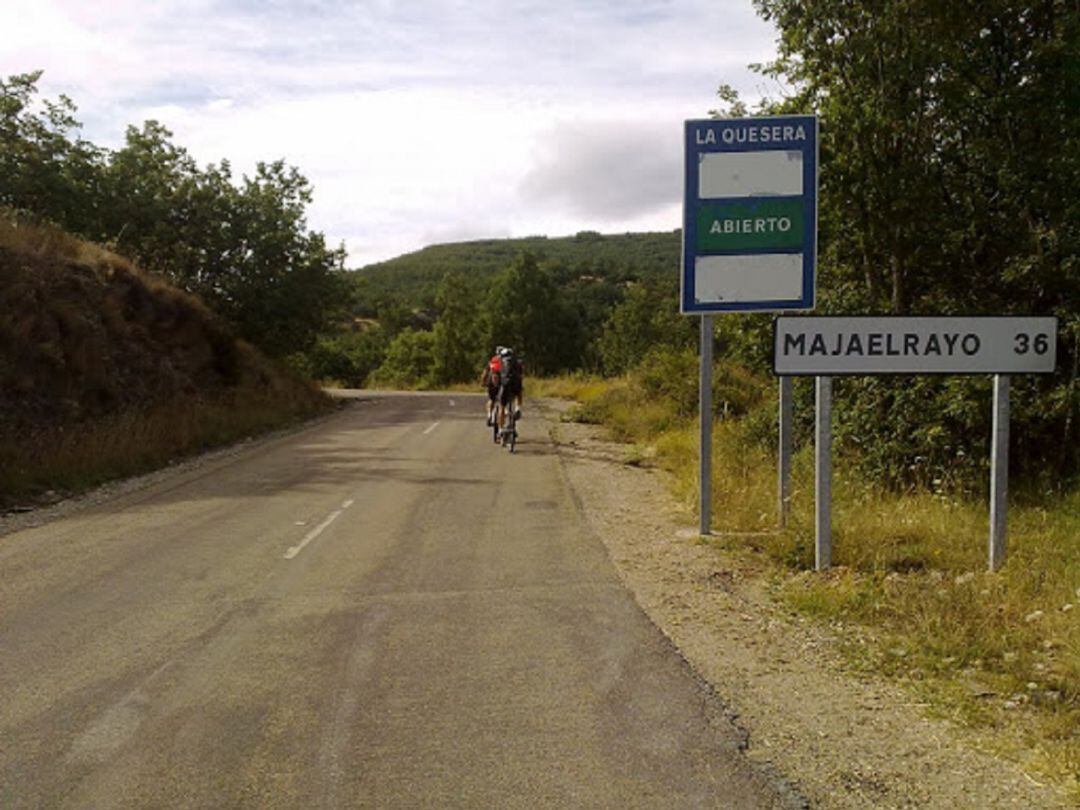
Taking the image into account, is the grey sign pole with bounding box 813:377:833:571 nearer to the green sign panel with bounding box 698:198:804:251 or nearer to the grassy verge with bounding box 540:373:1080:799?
the grassy verge with bounding box 540:373:1080:799

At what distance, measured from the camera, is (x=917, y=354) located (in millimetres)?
7715

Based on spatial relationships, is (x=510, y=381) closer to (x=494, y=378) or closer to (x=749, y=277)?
(x=494, y=378)

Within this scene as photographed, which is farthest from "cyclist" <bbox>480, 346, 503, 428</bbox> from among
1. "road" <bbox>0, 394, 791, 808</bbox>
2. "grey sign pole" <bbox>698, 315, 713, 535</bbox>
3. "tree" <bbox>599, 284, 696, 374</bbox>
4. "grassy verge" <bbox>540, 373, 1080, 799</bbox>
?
"tree" <bbox>599, 284, 696, 374</bbox>

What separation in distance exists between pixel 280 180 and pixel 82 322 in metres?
13.5

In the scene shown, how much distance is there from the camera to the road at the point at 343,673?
160 inches

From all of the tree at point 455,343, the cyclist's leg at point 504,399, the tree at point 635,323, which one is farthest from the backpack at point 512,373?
the tree at point 455,343

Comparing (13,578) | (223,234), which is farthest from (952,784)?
(223,234)

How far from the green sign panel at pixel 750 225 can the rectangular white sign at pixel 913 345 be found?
1230 millimetres

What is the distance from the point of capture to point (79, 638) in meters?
6.16

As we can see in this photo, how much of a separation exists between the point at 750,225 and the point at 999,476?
310 cm

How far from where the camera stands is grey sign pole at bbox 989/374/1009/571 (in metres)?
7.34

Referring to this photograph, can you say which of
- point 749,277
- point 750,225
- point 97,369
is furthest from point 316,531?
point 97,369

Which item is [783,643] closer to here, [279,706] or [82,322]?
[279,706]

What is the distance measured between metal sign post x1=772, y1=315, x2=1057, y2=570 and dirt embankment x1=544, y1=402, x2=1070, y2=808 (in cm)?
117
